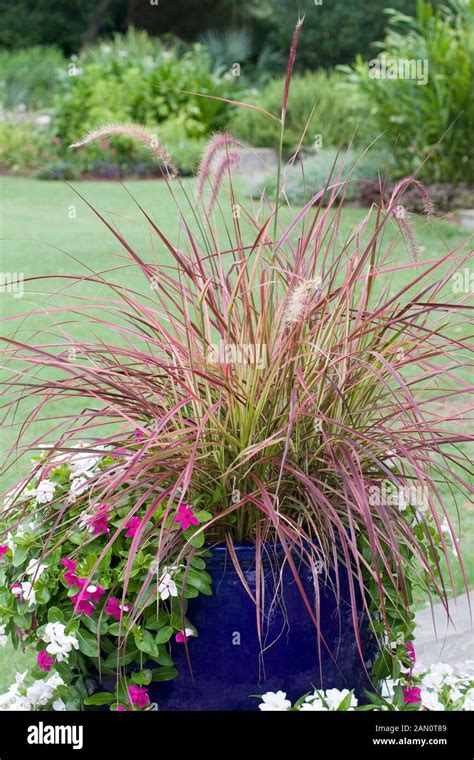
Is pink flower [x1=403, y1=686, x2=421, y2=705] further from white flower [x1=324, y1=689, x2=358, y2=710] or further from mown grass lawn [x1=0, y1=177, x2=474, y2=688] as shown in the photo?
mown grass lawn [x1=0, y1=177, x2=474, y2=688]

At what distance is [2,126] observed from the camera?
1160 centimetres

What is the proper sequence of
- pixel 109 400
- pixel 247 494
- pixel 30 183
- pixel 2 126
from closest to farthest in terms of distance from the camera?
pixel 247 494, pixel 109 400, pixel 30 183, pixel 2 126

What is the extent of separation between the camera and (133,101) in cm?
1184

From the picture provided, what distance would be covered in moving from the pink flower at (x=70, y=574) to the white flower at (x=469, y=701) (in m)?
1.01

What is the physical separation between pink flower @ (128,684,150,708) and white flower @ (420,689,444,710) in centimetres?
68

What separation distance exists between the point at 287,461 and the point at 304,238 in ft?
1.89

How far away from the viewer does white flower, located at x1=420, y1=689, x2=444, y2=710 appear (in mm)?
2239

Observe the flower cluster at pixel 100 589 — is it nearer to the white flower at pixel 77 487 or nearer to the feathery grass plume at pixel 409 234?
the white flower at pixel 77 487

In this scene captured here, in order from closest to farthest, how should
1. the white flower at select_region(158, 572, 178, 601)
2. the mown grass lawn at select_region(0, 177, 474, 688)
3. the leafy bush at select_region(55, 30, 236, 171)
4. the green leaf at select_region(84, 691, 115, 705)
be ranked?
the white flower at select_region(158, 572, 178, 601)
the green leaf at select_region(84, 691, 115, 705)
the mown grass lawn at select_region(0, 177, 474, 688)
the leafy bush at select_region(55, 30, 236, 171)

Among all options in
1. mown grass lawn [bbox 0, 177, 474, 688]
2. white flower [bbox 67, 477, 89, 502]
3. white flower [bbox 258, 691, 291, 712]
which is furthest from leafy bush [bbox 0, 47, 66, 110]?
white flower [bbox 258, 691, 291, 712]

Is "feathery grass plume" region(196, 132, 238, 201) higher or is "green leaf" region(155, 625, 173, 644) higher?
"feathery grass plume" region(196, 132, 238, 201)

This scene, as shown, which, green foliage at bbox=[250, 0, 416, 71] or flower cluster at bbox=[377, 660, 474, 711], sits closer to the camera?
flower cluster at bbox=[377, 660, 474, 711]
